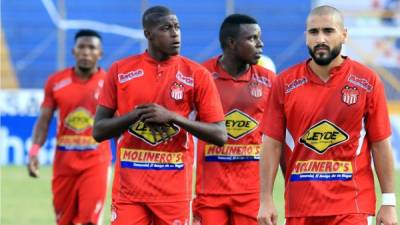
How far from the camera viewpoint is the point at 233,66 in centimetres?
912

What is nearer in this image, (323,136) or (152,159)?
(323,136)

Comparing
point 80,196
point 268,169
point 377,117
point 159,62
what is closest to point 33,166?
point 80,196

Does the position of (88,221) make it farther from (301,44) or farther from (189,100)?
(301,44)

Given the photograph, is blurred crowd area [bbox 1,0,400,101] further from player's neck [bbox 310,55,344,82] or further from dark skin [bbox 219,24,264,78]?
player's neck [bbox 310,55,344,82]

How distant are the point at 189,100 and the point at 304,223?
145 centimetres

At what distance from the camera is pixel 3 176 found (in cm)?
2144

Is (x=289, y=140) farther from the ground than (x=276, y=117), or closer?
closer

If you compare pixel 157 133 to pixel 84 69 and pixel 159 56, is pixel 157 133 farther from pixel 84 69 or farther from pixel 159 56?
pixel 84 69

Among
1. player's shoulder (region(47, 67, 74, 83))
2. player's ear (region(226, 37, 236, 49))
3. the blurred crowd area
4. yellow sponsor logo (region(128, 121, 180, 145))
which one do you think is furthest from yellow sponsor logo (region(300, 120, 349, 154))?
the blurred crowd area

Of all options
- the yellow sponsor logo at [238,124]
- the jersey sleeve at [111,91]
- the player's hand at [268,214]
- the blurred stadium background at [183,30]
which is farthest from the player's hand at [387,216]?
the blurred stadium background at [183,30]

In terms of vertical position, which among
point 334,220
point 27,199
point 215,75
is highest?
point 215,75

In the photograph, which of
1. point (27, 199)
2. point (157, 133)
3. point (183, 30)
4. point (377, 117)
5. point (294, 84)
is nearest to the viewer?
point (377, 117)

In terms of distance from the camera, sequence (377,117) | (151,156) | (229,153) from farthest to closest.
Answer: (229,153), (151,156), (377,117)

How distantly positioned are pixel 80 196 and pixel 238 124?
10.7 feet
